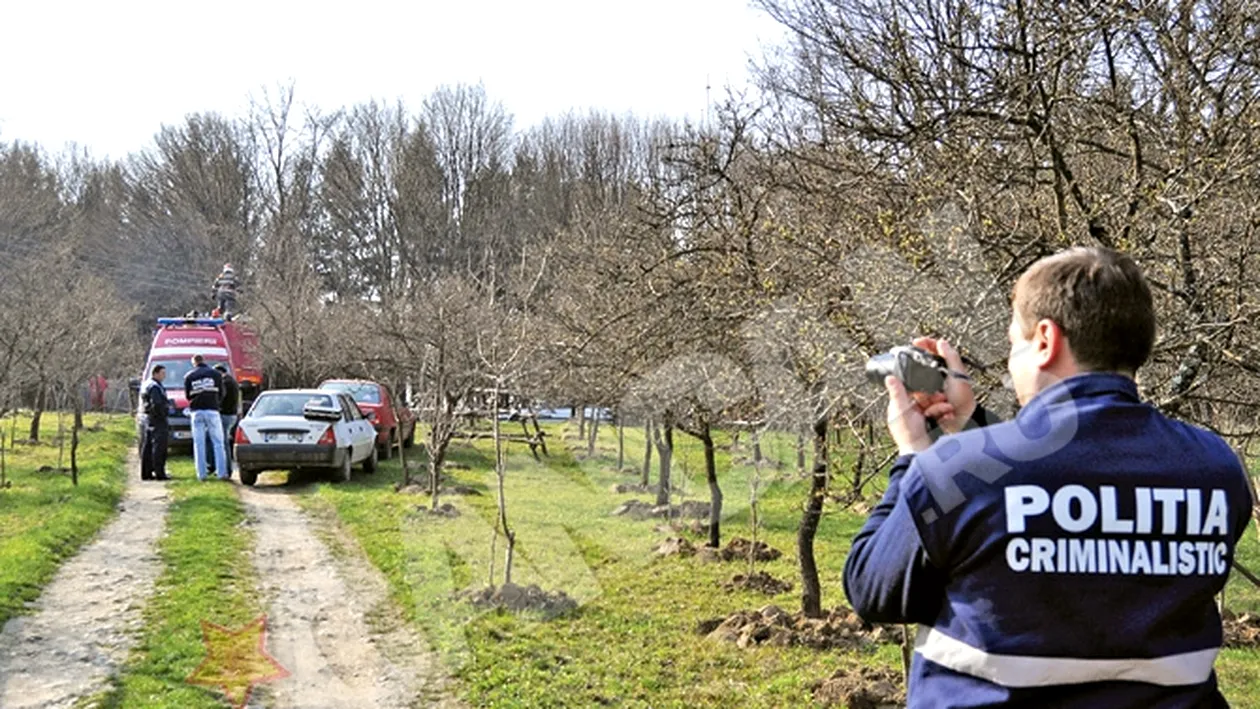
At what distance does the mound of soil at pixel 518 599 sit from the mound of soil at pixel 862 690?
2595 mm

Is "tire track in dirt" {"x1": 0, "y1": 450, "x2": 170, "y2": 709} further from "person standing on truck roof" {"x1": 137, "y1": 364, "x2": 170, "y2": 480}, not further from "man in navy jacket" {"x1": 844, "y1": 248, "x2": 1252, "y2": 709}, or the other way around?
"man in navy jacket" {"x1": 844, "y1": 248, "x2": 1252, "y2": 709}

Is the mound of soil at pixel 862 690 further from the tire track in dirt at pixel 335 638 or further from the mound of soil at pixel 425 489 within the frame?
the mound of soil at pixel 425 489

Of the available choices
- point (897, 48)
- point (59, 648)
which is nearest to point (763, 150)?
point (897, 48)

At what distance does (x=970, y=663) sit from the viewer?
193 centimetres

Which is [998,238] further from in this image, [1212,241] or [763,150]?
[763,150]

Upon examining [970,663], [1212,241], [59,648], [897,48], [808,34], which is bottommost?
[59,648]

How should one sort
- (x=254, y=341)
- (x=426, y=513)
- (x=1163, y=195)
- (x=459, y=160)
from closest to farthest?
(x=1163, y=195), (x=426, y=513), (x=254, y=341), (x=459, y=160)

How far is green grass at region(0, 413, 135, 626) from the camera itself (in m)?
8.98

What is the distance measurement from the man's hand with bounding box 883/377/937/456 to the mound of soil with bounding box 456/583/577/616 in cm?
669

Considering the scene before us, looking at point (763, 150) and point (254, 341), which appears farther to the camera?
point (254, 341)

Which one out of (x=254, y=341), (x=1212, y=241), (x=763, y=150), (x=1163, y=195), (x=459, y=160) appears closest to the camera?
(x=1163, y=195)

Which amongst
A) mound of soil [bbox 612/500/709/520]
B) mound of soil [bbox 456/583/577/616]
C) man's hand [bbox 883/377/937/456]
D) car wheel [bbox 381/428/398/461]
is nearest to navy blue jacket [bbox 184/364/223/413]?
car wheel [bbox 381/428/398/461]

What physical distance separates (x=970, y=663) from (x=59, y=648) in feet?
22.4

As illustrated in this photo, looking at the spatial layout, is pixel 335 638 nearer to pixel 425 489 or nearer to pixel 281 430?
pixel 425 489
